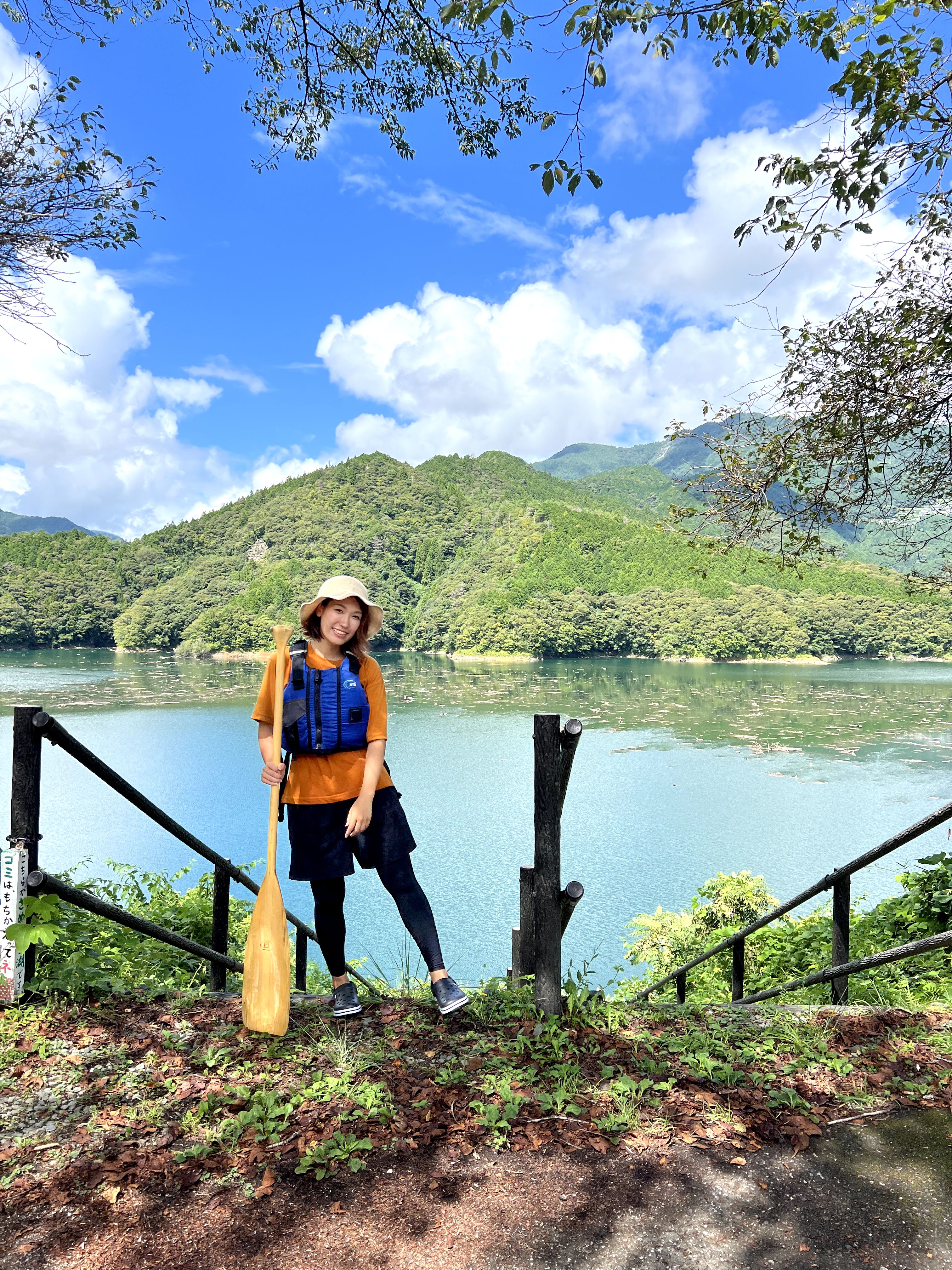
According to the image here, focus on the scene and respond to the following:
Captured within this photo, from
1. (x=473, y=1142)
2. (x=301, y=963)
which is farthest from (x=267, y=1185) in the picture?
(x=301, y=963)

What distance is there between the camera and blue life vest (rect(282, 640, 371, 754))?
7.89ft

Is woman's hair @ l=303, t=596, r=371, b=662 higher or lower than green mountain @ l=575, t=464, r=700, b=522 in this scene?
lower

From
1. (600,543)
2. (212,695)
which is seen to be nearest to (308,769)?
(212,695)

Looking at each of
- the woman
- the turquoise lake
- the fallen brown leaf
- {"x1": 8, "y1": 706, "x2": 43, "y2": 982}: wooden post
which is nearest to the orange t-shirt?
the woman

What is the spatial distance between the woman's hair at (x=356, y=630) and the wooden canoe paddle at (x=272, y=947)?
0.40 ft

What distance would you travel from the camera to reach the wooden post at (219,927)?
2.98 meters

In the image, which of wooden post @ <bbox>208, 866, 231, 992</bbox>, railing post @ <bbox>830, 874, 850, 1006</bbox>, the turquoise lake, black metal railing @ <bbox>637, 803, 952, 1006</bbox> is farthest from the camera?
the turquoise lake

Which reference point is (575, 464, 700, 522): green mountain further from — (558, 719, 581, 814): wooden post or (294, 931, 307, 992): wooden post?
(558, 719, 581, 814): wooden post

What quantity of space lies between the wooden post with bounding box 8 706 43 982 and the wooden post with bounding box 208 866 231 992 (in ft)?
2.44

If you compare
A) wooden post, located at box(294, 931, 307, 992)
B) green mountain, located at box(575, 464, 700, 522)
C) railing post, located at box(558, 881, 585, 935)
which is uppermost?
green mountain, located at box(575, 464, 700, 522)

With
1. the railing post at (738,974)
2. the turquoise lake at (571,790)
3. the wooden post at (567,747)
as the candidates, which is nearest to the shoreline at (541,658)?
the turquoise lake at (571,790)

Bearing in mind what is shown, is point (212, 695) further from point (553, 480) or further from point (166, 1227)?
point (553, 480)

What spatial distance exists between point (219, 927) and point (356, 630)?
4.82 ft

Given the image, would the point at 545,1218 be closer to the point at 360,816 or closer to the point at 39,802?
the point at 360,816
